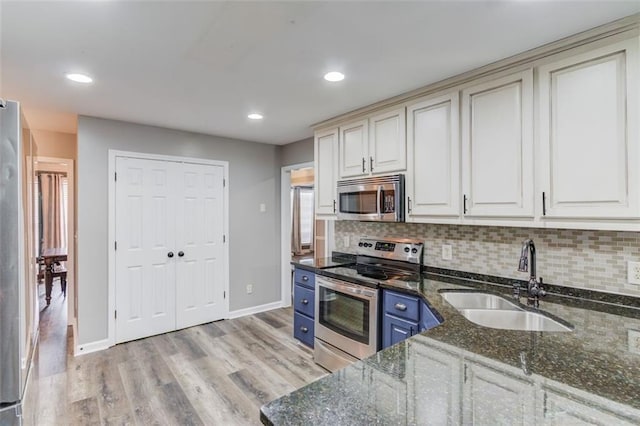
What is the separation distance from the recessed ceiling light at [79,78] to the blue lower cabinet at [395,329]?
8.81 feet

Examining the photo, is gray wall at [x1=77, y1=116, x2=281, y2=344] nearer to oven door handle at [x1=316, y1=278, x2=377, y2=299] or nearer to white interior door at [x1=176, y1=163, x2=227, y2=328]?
white interior door at [x1=176, y1=163, x2=227, y2=328]

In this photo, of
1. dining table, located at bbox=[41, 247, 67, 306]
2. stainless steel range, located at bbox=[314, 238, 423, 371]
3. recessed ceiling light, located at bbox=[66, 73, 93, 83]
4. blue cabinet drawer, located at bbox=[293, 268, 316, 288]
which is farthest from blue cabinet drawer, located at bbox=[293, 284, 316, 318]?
dining table, located at bbox=[41, 247, 67, 306]

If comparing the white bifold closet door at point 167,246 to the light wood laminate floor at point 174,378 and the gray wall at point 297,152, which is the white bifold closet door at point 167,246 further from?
the gray wall at point 297,152

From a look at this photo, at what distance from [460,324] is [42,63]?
2828 millimetres

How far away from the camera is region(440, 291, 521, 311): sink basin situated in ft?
6.82

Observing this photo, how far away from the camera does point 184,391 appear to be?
2.55 meters

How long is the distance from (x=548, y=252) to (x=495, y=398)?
5.27 feet

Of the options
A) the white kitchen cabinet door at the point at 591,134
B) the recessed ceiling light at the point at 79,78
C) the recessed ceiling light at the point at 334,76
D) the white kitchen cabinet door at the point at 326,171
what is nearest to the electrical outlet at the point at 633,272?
the white kitchen cabinet door at the point at 591,134

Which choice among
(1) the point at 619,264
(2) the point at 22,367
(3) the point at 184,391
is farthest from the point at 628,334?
(2) the point at 22,367

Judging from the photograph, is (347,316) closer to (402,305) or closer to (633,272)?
(402,305)

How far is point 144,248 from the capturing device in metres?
3.61

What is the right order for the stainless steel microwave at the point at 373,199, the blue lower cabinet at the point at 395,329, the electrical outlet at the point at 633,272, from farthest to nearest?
1. the stainless steel microwave at the point at 373,199
2. the blue lower cabinet at the point at 395,329
3. the electrical outlet at the point at 633,272

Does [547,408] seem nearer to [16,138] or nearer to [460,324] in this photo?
[460,324]

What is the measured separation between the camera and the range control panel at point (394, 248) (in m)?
2.85
